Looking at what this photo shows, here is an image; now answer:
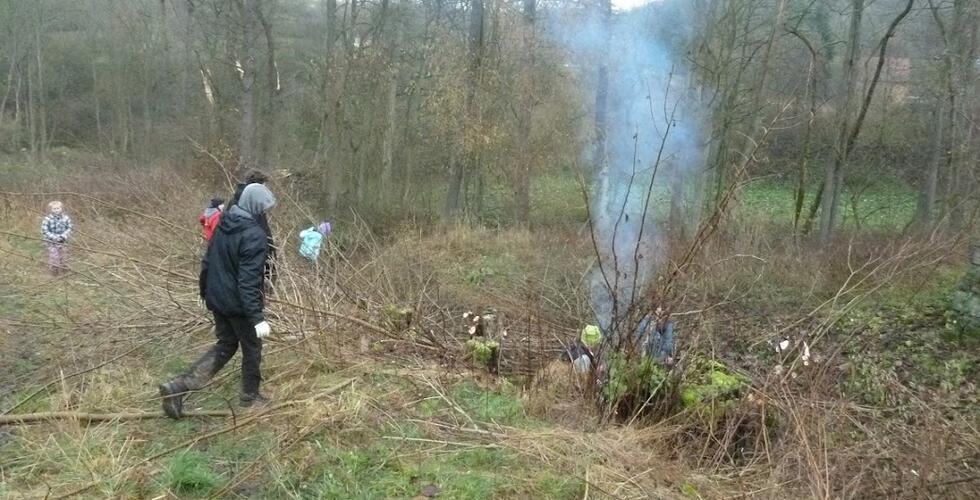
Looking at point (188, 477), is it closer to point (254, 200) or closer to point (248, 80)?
point (254, 200)

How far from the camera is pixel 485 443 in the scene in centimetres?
468

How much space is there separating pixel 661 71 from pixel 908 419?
7.01 m

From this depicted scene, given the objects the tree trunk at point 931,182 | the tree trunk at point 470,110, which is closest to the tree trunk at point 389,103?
the tree trunk at point 470,110

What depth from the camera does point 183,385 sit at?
4.89m

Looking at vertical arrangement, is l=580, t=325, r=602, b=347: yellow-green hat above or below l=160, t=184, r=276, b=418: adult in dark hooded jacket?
below

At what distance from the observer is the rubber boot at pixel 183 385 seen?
15.7 feet

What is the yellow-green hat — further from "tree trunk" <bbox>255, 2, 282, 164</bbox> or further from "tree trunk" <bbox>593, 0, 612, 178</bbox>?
"tree trunk" <bbox>255, 2, 282, 164</bbox>

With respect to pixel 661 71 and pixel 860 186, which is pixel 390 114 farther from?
pixel 860 186

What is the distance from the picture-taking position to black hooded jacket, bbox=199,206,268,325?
476 cm

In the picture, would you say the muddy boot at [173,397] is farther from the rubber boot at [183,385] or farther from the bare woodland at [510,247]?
the bare woodland at [510,247]

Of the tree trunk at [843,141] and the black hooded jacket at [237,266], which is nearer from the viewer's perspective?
the black hooded jacket at [237,266]

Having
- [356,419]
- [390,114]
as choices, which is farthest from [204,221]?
[390,114]

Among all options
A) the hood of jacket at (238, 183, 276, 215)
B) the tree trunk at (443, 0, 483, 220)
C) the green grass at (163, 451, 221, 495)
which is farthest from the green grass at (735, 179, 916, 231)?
the green grass at (163, 451, 221, 495)

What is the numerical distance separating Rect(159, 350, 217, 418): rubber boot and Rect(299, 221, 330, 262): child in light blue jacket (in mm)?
2341
